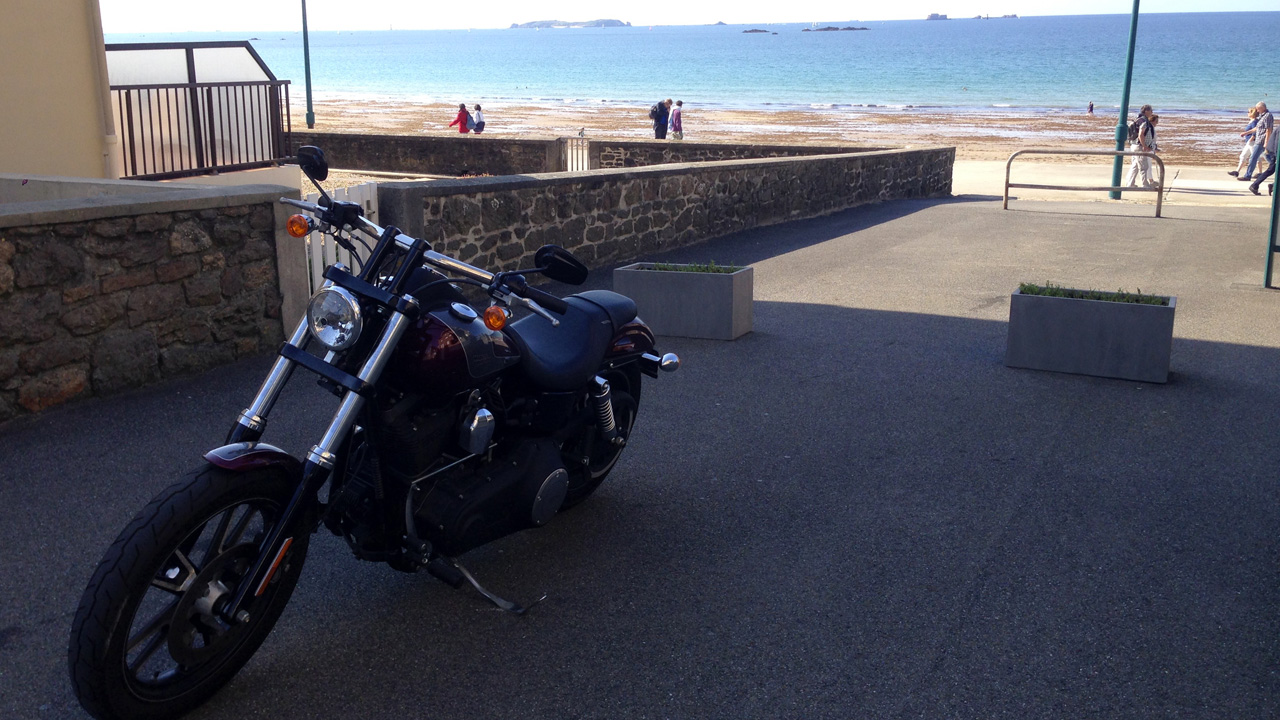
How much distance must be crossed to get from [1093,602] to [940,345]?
13.3 feet

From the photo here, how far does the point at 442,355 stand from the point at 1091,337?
4.98 m

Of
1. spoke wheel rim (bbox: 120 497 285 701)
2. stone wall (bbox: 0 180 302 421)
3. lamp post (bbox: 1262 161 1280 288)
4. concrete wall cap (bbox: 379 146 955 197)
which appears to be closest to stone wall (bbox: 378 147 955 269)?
concrete wall cap (bbox: 379 146 955 197)

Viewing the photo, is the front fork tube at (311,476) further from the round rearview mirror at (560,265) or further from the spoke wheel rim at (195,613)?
the round rearview mirror at (560,265)

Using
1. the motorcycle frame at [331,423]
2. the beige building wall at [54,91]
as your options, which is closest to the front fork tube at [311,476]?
the motorcycle frame at [331,423]

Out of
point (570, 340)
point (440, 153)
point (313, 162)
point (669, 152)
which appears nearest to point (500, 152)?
point (440, 153)

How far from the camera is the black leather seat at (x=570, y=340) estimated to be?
3916 mm

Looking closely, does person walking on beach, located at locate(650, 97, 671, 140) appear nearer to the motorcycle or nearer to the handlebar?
the motorcycle

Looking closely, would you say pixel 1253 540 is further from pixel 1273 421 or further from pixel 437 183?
pixel 437 183

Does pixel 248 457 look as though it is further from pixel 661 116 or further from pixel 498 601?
pixel 661 116

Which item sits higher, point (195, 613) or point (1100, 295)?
point (1100, 295)

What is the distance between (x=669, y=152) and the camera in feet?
62.1

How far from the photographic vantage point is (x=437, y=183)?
901 cm

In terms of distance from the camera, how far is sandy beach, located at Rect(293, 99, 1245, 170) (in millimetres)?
38938

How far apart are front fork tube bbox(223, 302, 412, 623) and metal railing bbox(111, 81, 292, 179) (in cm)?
945
